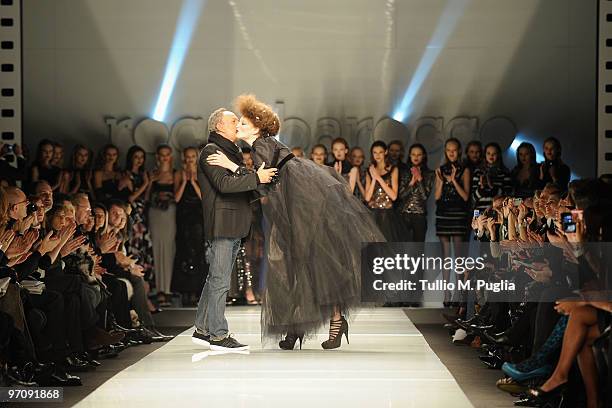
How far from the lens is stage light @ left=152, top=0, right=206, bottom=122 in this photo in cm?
780

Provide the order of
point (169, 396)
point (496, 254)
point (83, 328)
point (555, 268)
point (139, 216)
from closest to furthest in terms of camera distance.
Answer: point (169, 396), point (555, 268), point (83, 328), point (496, 254), point (139, 216)

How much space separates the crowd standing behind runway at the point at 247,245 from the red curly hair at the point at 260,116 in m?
0.89

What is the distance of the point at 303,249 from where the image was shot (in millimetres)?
4562

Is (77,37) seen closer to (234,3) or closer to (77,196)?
(234,3)

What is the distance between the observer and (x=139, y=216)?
7172mm

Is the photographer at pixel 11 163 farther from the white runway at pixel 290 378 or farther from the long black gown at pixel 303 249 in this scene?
the long black gown at pixel 303 249

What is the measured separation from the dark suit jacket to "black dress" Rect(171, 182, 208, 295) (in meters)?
2.85

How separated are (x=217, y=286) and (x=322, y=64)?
11.9 ft

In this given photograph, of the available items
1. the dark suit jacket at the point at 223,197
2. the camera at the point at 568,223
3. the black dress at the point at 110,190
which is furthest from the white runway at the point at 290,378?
the black dress at the point at 110,190

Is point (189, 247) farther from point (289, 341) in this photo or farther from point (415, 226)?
point (289, 341)

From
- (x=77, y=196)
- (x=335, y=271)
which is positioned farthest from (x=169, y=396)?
(x=77, y=196)

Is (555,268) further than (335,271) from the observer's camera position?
No

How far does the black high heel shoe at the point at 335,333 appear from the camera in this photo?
15.6 ft

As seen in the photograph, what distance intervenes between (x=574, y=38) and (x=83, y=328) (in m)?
4.69
